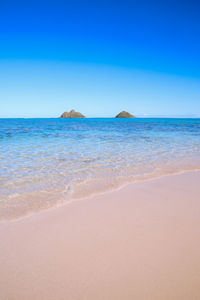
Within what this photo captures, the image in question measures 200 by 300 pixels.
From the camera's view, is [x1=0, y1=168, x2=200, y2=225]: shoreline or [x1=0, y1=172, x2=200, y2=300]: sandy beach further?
[x1=0, y1=168, x2=200, y2=225]: shoreline

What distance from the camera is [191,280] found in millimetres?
1830

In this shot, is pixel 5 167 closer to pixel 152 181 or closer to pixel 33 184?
pixel 33 184

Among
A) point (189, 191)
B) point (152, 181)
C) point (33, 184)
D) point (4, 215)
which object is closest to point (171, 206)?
point (189, 191)

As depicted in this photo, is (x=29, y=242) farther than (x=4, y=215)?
No

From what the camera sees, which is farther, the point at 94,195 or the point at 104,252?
the point at 94,195

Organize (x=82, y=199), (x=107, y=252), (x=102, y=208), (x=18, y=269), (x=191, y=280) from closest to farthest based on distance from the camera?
(x=191, y=280) < (x=18, y=269) < (x=107, y=252) < (x=102, y=208) < (x=82, y=199)

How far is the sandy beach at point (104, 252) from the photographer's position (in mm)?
1751

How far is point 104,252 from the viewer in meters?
2.23

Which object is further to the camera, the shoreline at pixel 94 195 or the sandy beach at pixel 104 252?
the shoreline at pixel 94 195

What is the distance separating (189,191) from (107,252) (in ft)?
9.37

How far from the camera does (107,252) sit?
223cm

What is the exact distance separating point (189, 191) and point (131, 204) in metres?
1.63

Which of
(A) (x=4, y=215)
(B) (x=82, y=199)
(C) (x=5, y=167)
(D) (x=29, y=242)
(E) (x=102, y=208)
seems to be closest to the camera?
(D) (x=29, y=242)

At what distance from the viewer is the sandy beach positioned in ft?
5.74
